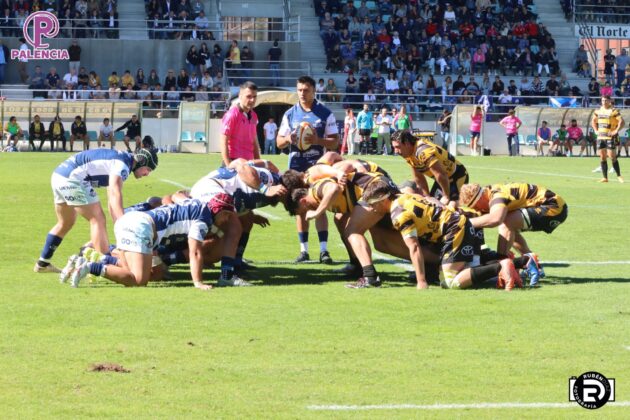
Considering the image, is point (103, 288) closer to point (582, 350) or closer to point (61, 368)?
point (61, 368)

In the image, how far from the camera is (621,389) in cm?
717

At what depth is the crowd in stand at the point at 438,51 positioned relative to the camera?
168ft

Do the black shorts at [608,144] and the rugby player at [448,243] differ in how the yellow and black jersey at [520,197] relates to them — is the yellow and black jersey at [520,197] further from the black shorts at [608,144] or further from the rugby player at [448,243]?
the black shorts at [608,144]

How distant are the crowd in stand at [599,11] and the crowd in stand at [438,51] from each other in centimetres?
240

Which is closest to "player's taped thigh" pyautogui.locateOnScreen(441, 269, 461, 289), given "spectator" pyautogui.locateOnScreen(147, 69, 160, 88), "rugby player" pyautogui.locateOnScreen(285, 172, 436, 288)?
"rugby player" pyautogui.locateOnScreen(285, 172, 436, 288)

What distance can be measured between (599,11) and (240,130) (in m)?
50.2

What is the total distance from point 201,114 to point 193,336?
36.4 metres

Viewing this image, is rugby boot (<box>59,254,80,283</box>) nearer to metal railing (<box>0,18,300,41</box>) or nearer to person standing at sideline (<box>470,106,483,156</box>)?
person standing at sideline (<box>470,106,483,156</box>)

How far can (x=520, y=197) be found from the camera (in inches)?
483

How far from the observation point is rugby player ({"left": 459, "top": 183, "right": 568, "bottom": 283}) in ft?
39.9

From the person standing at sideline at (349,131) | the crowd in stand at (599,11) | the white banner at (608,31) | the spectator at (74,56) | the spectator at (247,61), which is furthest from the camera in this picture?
the crowd in stand at (599,11)

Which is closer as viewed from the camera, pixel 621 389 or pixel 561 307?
pixel 621 389

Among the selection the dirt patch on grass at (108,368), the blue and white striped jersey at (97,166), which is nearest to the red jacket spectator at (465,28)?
the blue and white striped jersey at (97,166)

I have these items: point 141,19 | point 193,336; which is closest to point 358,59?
point 141,19
